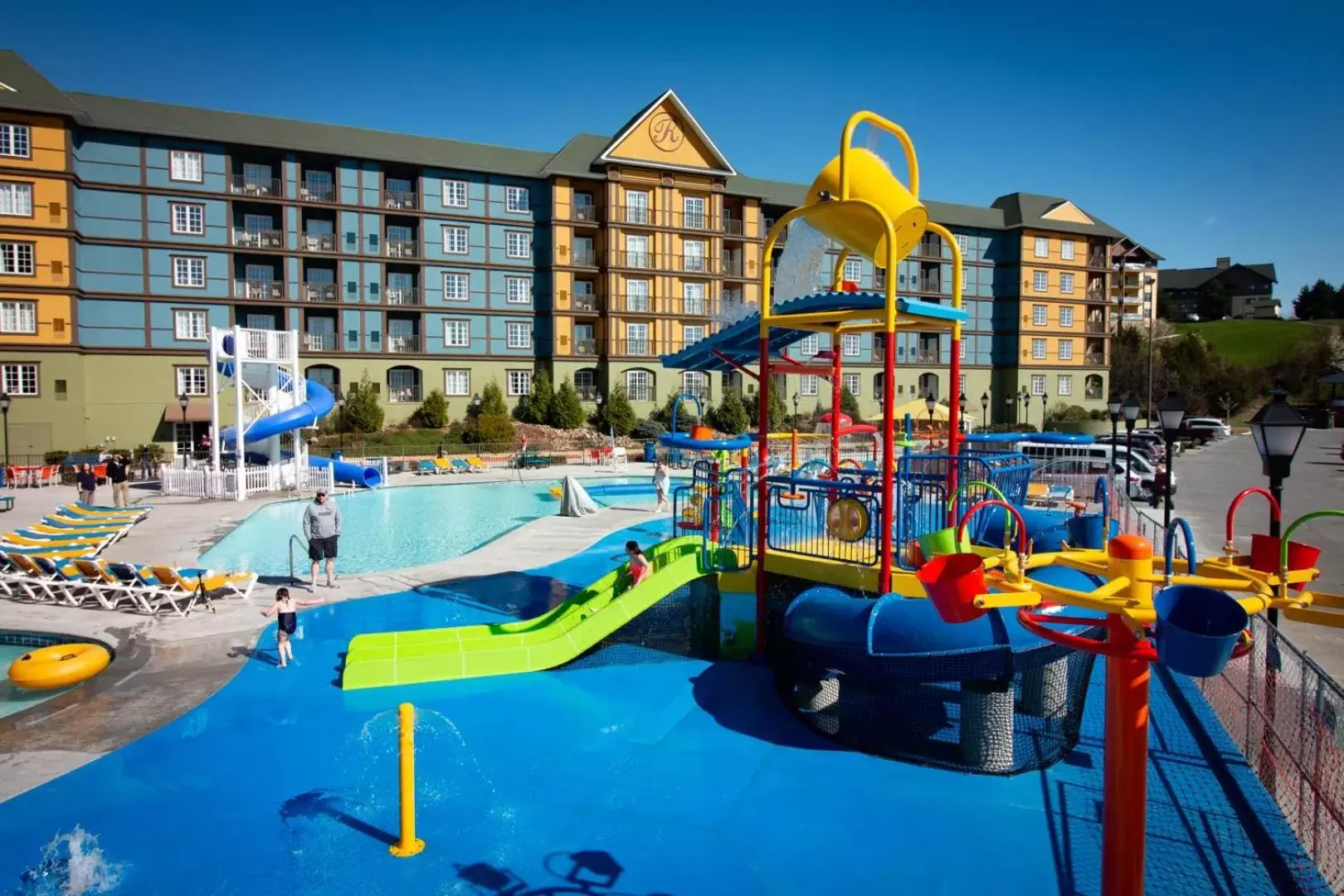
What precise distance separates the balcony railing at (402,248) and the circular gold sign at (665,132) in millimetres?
14847

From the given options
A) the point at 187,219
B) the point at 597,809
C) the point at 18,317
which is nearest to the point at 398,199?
the point at 187,219

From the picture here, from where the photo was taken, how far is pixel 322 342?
1817 inches

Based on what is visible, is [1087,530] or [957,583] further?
[1087,530]

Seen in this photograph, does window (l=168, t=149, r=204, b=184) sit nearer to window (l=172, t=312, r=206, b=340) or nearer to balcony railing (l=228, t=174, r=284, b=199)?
balcony railing (l=228, t=174, r=284, b=199)

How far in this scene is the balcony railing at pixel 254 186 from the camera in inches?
1727

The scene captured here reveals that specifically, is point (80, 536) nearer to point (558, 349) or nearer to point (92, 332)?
point (92, 332)

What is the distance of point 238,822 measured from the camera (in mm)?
7332

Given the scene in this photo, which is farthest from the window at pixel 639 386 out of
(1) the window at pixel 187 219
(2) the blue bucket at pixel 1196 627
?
(2) the blue bucket at pixel 1196 627

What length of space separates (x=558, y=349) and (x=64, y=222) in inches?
947

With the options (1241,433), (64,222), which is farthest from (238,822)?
(1241,433)

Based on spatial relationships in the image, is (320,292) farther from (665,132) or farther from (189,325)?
(665,132)

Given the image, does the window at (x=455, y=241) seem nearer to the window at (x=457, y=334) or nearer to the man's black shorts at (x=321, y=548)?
the window at (x=457, y=334)

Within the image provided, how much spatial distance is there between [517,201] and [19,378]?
25.7 m

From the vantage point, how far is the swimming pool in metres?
19.1
